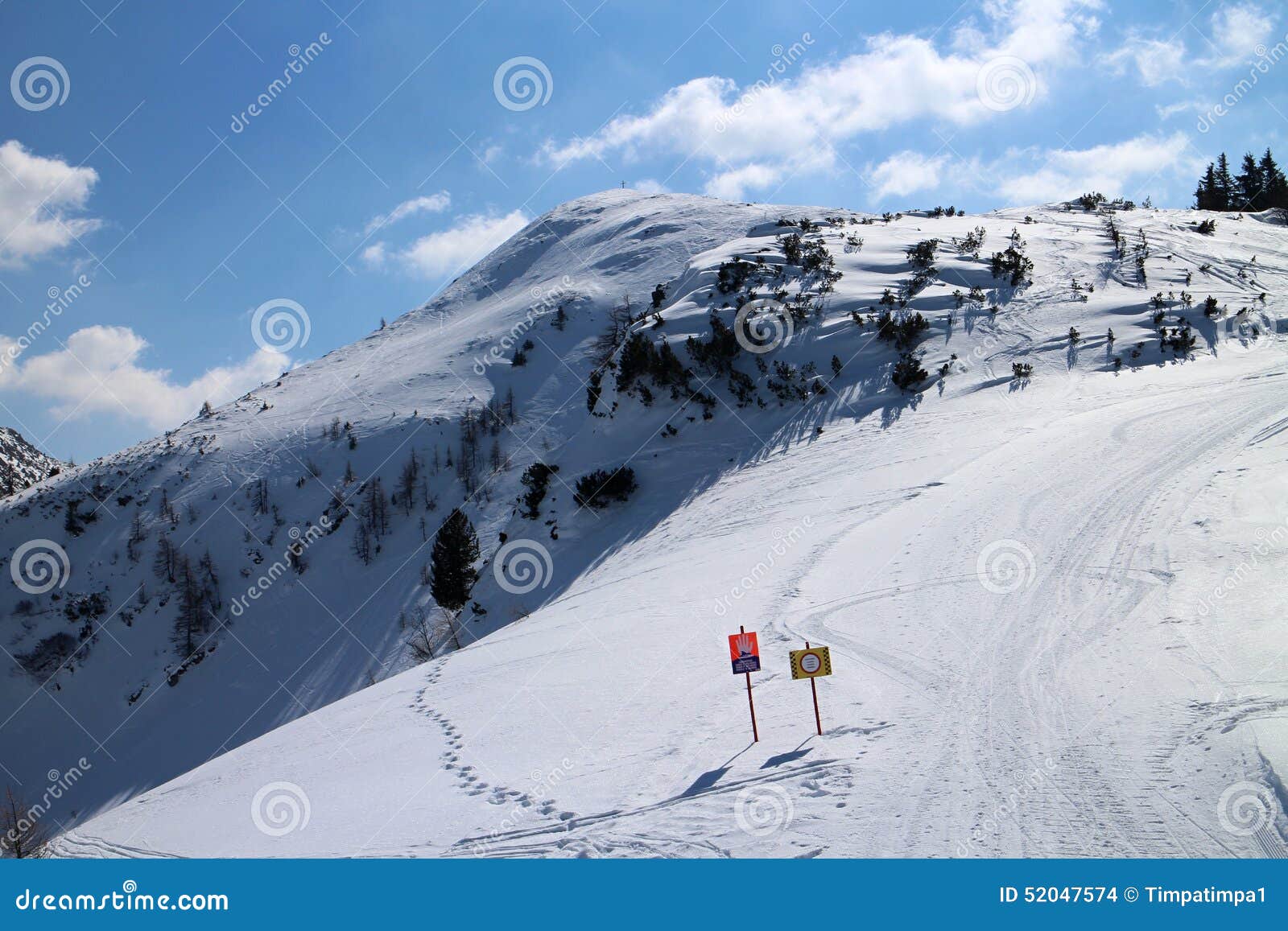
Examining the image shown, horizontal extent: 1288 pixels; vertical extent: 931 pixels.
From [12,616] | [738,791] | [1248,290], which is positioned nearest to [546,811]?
[738,791]

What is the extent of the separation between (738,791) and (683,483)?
73.0ft

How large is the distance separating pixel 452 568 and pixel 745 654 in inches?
748

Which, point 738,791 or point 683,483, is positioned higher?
point 683,483

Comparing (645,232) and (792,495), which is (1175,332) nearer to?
(792,495)

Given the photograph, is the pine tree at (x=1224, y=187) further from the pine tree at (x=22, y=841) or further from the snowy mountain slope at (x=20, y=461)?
the snowy mountain slope at (x=20, y=461)

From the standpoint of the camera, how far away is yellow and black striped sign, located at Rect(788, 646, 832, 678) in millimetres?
9062

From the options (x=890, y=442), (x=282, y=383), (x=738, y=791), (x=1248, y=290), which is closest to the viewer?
(x=738, y=791)

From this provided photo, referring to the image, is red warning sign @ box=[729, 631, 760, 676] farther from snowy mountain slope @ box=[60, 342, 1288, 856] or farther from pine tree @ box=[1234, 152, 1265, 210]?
pine tree @ box=[1234, 152, 1265, 210]

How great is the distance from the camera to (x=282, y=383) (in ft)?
189
